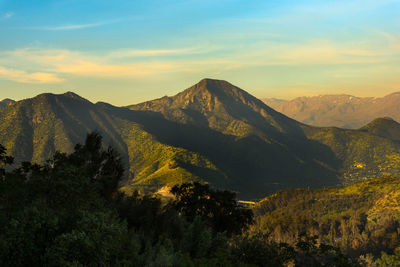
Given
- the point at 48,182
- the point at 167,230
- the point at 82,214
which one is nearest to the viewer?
the point at 82,214

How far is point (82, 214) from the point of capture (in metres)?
18.4

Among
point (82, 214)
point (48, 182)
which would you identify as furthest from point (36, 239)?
point (48, 182)

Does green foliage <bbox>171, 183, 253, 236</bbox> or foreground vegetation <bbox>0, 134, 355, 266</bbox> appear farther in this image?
green foliage <bbox>171, 183, 253, 236</bbox>

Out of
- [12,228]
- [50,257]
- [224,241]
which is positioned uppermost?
[12,228]

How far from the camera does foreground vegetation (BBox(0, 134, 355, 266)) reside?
16.4 m

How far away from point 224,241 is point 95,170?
75.8 feet

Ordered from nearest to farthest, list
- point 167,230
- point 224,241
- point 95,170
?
1. point 224,241
2. point 167,230
3. point 95,170

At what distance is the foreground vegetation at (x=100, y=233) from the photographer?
1644 centimetres

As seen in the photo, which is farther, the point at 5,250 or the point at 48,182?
the point at 48,182

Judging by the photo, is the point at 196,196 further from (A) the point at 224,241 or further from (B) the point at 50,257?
(B) the point at 50,257

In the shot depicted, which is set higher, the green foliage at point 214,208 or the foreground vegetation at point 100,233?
the foreground vegetation at point 100,233

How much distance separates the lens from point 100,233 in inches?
667

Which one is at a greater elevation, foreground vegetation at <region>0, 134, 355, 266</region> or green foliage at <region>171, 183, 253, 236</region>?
foreground vegetation at <region>0, 134, 355, 266</region>

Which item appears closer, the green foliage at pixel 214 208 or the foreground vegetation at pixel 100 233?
the foreground vegetation at pixel 100 233
